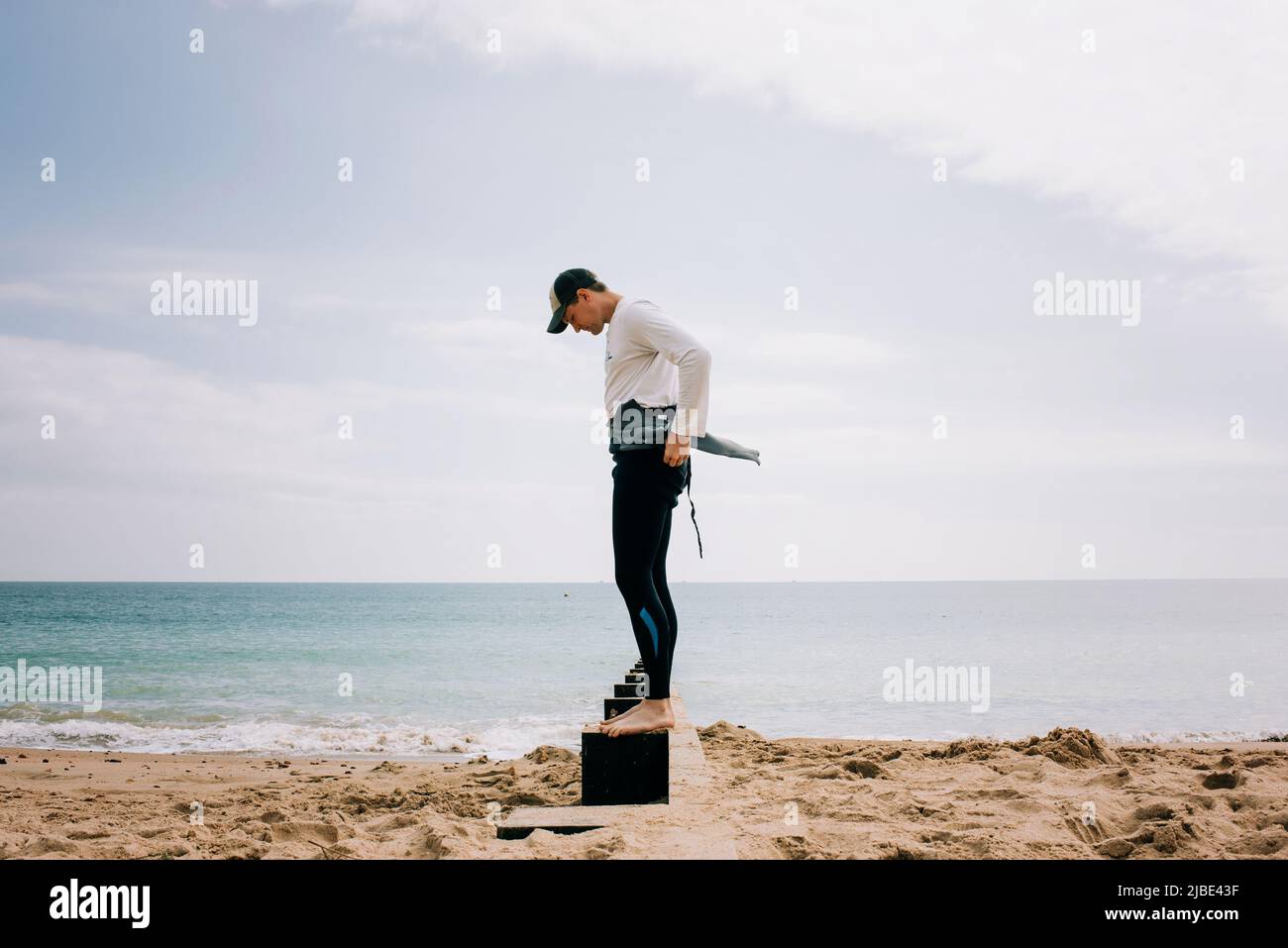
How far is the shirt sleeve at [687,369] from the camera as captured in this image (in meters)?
3.47

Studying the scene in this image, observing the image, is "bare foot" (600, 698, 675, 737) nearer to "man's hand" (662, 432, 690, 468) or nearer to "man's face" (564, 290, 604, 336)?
"man's hand" (662, 432, 690, 468)

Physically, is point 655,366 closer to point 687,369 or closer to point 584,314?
point 687,369

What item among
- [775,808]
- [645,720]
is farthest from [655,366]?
[775,808]

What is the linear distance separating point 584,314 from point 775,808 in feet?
8.84

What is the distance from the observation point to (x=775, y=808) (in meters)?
4.52

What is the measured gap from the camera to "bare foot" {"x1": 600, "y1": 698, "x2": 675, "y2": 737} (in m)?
3.62

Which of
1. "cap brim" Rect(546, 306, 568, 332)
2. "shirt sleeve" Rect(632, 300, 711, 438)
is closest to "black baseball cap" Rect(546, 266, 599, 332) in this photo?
"cap brim" Rect(546, 306, 568, 332)

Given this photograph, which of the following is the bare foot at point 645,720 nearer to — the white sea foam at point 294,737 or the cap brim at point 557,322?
the cap brim at point 557,322

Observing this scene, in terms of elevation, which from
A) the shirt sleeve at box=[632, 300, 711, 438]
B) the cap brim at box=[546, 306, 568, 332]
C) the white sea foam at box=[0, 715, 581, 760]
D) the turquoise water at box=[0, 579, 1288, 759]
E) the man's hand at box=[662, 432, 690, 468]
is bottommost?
the turquoise water at box=[0, 579, 1288, 759]

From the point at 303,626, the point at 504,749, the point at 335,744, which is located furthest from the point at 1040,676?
the point at 303,626

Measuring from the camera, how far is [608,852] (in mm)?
2881

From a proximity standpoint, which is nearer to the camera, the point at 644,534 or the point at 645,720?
A: the point at 644,534

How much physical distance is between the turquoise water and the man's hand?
8.25 metres
